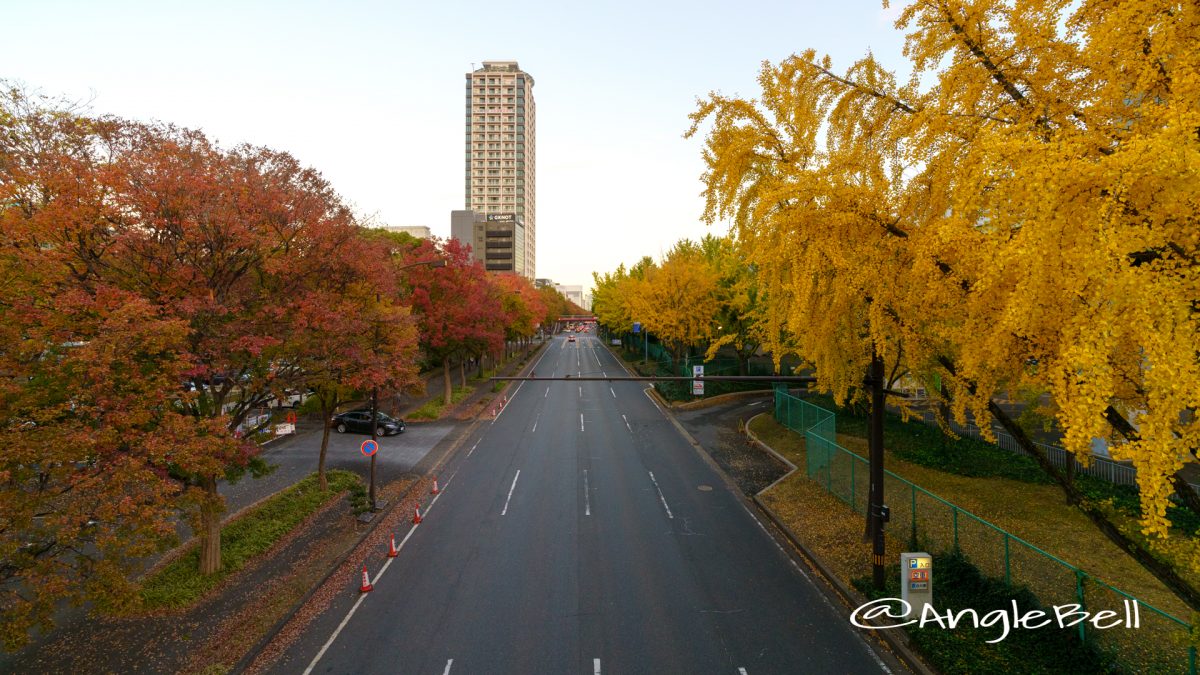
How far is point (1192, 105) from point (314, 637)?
15134mm

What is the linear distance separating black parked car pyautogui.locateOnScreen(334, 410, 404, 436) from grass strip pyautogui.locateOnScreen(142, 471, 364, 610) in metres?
7.73

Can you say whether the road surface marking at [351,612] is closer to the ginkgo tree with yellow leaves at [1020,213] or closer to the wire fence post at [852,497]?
the ginkgo tree with yellow leaves at [1020,213]

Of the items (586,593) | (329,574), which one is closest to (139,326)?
(329,574)

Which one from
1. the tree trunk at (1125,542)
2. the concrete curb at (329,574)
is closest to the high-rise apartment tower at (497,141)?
the concrete curb at (329,574)

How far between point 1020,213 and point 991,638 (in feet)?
28.1

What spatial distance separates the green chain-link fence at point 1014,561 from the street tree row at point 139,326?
48.9 ft

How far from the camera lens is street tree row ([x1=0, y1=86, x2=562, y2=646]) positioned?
788 cm

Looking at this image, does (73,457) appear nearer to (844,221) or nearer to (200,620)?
(200,620)

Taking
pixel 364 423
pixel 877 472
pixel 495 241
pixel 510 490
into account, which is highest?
pixel 495 241

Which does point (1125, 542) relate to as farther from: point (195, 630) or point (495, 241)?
point (495, 241)

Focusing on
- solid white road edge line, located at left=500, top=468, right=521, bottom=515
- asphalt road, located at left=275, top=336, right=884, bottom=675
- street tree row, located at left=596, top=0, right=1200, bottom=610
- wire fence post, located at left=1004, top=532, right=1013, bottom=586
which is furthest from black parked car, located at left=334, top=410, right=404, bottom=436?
wire fence post, located at left=1004, top=532, right=1013, bottom=586

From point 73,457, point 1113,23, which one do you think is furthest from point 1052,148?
point 73,457

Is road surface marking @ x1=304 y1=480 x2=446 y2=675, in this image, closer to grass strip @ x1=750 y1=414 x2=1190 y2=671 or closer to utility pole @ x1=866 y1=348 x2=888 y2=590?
grass strip @ x1=750 y1=414 x2=1190 y2=671

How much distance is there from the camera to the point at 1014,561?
1154 cm
